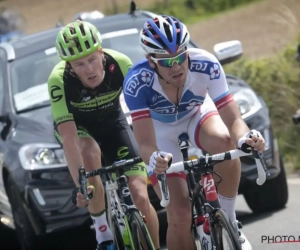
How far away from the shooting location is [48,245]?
9.45m

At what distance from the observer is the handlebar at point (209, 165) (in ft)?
19.5

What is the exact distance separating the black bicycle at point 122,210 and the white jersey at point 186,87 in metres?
0.44

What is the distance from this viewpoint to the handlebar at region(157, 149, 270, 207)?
19.5 feet

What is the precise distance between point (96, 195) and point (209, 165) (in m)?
1.71

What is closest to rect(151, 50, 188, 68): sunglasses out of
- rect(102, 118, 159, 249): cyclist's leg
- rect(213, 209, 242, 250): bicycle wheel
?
rect(213, 209, 242, 250): bicycle wheel

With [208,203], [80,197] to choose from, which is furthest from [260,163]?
[80,197]

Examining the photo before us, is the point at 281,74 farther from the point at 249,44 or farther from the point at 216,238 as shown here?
the point at 249,44

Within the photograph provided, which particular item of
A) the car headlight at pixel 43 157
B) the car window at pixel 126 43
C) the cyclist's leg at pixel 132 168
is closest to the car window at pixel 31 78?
the car window at pixel 126 43

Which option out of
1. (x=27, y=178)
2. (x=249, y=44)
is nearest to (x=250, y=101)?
(x=27, y=178)

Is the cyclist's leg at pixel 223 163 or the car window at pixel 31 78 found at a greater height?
the cyclist's leg at pixel 223 163

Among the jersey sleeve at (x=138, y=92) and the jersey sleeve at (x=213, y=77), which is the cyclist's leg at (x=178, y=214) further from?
the jersey sleeve at (x=213, y=77)

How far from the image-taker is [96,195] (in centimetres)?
773

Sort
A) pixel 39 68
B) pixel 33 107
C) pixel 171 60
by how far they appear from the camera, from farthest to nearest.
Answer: pixel 39 68
pixel 33 107
pixel 171 60

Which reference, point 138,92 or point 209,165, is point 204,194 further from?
point 138,92
